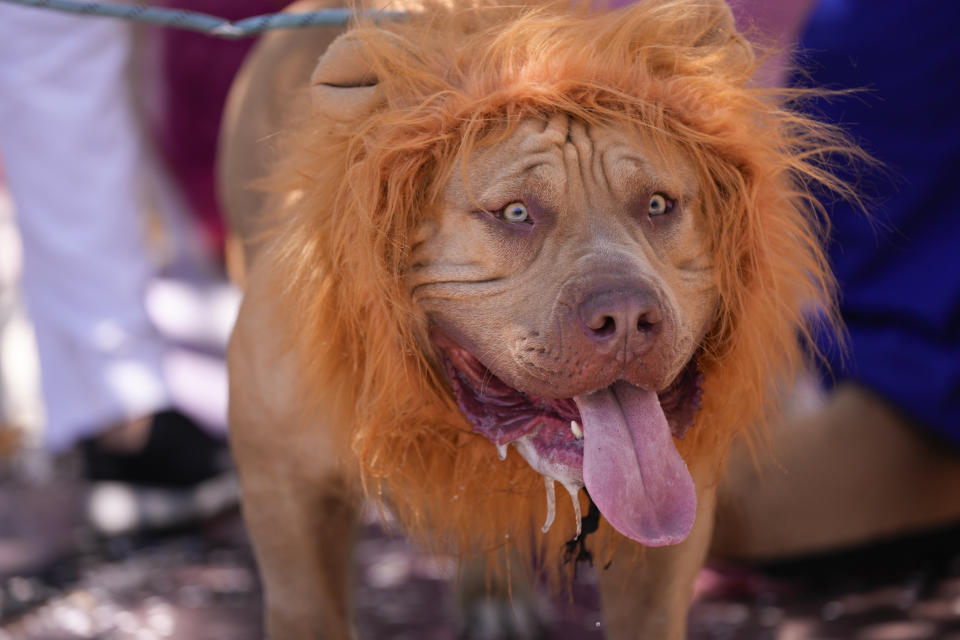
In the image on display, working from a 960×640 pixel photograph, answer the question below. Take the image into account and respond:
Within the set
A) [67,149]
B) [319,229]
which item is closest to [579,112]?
[319,229]

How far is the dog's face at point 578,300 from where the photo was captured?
1.53 metres

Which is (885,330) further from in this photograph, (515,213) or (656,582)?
(515,213)

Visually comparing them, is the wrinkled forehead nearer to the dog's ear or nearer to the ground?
the dog's ear

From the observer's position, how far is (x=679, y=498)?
1.60 meters

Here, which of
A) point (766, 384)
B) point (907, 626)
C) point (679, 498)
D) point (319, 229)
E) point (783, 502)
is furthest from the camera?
point (783, 502)

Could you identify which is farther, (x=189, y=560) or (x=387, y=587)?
(x=189, y=560)

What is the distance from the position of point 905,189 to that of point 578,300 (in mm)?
1707

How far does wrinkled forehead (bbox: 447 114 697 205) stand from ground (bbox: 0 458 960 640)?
1308 millimetres

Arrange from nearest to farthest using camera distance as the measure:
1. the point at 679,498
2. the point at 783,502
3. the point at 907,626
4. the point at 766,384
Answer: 1. the point at 679,498
2. the point at 766,384
3. the point at 907,626
4. the point at 783,502

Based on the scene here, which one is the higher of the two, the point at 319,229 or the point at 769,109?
the point at 769,109

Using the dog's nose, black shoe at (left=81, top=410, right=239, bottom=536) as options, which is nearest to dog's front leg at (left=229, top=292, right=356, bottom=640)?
the dog's nose

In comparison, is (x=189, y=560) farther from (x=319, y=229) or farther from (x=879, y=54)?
(x=879, y=54)

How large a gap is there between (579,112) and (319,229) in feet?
1.42

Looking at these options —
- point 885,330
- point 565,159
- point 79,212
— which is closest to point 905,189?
point 885,330
